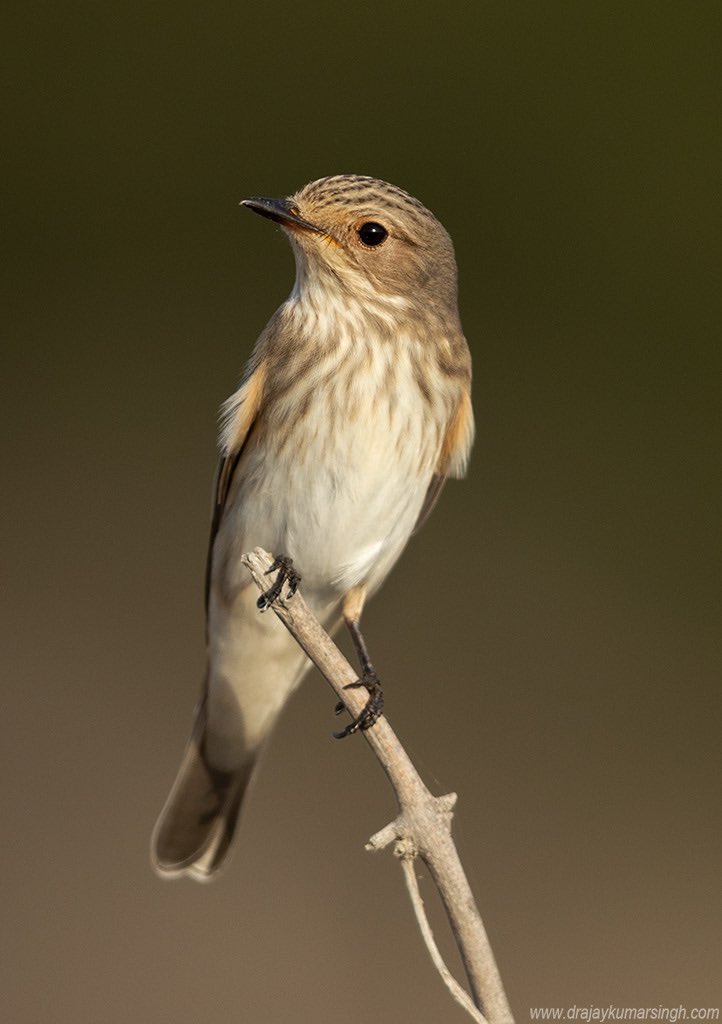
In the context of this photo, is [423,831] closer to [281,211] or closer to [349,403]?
[349,403]

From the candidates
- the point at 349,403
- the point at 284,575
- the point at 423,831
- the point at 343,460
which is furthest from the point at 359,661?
the point at 423,831

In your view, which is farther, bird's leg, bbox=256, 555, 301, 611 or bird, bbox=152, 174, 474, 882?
bird, bbox=152, 174, 474, 882

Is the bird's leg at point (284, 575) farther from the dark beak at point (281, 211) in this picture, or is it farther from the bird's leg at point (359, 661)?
the dark beak at point (281, 211)

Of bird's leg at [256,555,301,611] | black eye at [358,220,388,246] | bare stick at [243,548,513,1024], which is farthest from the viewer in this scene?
black eye at [358,220,388,246]

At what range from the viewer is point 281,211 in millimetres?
2709

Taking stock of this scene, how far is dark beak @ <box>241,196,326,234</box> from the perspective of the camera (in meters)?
2.68

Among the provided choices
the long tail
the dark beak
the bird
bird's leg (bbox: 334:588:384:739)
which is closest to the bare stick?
bird's leg (bbox: 334:588:384:739)

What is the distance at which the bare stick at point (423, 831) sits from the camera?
164cm

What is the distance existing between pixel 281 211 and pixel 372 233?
8.6 inches

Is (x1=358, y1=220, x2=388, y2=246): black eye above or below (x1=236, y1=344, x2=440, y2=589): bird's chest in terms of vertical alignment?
above

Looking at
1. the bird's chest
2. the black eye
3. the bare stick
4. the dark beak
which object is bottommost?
the bare stick

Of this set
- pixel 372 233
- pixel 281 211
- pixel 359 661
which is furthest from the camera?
pixel 359 661

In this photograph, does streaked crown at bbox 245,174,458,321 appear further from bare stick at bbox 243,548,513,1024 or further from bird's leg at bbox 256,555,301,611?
bare stick at bbox 243,548,513,1024

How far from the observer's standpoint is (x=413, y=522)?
308 centimetres
